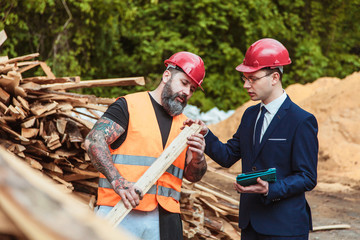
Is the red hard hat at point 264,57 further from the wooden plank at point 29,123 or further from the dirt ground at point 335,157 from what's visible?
the dirt ground at point 335,157

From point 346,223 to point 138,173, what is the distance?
185 inches

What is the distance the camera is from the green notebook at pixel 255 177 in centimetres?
296

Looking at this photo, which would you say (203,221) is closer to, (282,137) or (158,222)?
(158,222)

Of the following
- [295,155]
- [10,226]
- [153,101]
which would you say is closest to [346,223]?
[295,155]

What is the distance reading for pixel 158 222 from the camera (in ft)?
10.5

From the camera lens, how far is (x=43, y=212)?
0.79m

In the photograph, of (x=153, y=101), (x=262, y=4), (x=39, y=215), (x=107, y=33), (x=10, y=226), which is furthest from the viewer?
(x=262, y=4)

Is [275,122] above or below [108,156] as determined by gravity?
below

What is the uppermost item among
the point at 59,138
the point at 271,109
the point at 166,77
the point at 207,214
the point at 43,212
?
the point at 43,212

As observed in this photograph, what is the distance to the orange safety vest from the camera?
3.11m

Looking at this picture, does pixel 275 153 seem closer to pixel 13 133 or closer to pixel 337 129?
pixel 13 133

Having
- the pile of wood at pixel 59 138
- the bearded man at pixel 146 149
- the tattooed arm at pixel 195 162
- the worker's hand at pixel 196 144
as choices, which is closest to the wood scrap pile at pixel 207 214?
the pile of wood at pixel 59 138

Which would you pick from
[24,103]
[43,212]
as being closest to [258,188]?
[43,212]

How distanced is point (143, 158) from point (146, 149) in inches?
2.7
